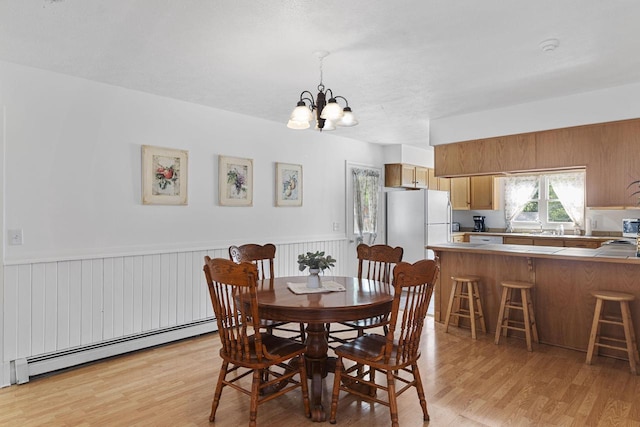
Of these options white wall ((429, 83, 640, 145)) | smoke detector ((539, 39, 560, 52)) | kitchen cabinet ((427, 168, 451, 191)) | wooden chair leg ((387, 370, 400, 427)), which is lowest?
wooden chair leg ((387, 370, 400, 427))

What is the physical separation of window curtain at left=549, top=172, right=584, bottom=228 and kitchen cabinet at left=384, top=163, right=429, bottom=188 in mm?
2168

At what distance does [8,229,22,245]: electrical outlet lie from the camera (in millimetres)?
2900

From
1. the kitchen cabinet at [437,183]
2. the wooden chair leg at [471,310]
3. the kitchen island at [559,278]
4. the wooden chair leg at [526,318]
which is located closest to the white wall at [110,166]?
the wooden chair leg at [471,310]

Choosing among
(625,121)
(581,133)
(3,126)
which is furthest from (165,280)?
(625,121)

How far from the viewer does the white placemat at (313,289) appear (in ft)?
8.72

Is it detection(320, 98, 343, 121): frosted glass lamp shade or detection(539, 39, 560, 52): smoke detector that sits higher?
detection(539, 39, 560, 52): smoke detector

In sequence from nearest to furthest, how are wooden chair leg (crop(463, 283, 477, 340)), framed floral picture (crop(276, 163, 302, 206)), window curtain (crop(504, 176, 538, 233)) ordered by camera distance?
wooden chair leg (crop(463, 283, 477, 340))
framed floral picture (crop(276, 163, 302, 206))
window curtain (crop(504, 176, 538, 233))

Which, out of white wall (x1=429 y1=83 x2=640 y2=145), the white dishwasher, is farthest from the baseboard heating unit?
the white dishwasher

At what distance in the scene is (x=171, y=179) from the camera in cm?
377

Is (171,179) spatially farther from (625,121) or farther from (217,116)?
(625,121)

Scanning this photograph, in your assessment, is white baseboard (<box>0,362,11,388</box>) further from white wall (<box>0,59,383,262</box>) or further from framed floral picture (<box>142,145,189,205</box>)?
framed floral picture (<box>142,145,189,205</box>)

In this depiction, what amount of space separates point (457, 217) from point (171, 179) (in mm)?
5597

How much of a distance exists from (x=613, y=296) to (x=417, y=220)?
2948 mm

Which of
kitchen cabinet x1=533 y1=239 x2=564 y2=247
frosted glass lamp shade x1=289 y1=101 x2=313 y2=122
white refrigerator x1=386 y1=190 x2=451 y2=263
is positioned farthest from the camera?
white refrigerator x1=386 y1=190 x2=451 y2=263
